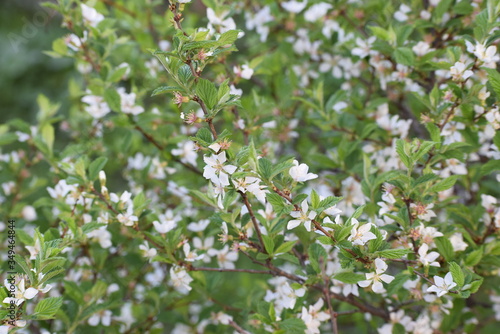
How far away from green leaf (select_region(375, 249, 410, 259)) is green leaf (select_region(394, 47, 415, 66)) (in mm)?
532

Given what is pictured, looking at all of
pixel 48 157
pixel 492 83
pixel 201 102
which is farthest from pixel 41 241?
pixel 492 83

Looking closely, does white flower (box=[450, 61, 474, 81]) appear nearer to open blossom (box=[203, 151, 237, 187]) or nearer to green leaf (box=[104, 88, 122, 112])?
open blossom (box=[203, 151, 237, 187])

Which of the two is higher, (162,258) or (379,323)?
(162,258)

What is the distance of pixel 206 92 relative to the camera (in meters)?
1.01

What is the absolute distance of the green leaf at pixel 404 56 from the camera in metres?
1.34

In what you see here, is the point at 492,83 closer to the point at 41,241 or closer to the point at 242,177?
the point at 242,177

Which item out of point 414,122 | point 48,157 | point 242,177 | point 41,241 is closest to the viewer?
point 242,177

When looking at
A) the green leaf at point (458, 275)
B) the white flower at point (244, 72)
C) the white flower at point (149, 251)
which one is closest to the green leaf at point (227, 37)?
the white flower at point (244, 72)

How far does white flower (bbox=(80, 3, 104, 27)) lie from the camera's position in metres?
1.48

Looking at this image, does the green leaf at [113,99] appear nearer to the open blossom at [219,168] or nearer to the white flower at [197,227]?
the white flower at [197,227]

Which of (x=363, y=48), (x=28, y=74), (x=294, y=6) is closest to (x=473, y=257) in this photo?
Answer: (x=363, y=48)

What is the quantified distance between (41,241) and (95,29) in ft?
2.14

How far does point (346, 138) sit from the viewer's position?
5.07ft

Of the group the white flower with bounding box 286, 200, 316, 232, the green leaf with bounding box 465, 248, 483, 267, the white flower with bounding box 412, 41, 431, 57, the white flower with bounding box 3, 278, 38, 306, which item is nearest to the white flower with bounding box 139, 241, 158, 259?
the white flower with bounding box 3, 278, 38, 306
